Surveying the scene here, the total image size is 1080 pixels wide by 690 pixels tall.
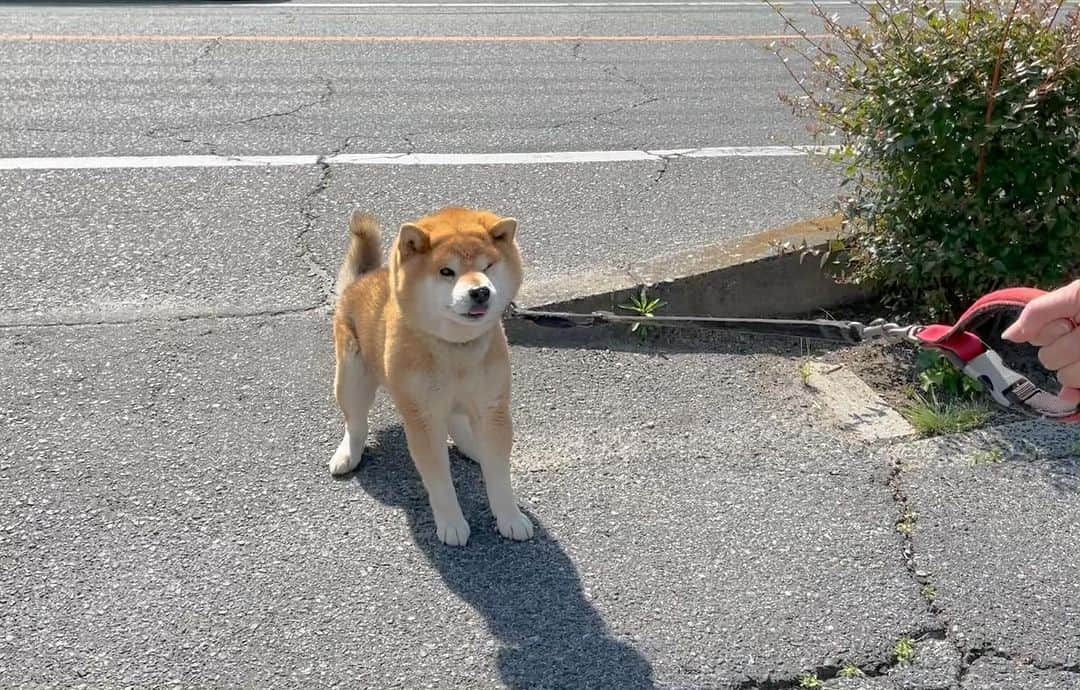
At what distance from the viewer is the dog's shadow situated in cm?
283

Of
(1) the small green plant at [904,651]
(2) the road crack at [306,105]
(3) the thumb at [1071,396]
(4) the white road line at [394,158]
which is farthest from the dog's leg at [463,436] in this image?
(2) the road crack at [306,105]

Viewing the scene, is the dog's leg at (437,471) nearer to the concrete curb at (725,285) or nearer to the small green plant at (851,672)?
the small green plant at (851,672)

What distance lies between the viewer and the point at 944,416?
12.8ft

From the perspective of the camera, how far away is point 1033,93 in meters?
4.01

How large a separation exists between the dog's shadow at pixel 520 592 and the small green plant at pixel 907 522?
0.97 m

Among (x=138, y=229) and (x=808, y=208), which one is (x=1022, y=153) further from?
(x=138, y=229)

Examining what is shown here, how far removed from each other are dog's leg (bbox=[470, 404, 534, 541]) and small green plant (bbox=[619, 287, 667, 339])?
1.33 m

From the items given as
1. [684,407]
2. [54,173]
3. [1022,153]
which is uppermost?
[1022,153]

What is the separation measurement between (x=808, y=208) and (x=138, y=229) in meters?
3.35

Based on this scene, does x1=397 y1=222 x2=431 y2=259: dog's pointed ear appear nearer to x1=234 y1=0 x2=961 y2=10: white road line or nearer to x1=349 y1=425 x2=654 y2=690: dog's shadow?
x1=349 y1=425 x2=654 y2=690: dog's shadow

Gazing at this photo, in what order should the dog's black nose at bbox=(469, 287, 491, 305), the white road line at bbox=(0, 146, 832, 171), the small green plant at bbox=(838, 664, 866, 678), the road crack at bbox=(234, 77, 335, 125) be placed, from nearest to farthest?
the small green plant at bbox=(838, 664, 866, 678), the dog's black nose at bbox=(469, 287, 491, 305), the white road line at bbox=(0, 146, 832, 171), the road crack at bbox=(234, 77, 335, 125)

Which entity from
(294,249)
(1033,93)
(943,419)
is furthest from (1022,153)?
(294,249)

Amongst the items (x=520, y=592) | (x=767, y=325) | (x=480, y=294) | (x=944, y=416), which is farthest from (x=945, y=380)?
Result: (x=480, y=294)

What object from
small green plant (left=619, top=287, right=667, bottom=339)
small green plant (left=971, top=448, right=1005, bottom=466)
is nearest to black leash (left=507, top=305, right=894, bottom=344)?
small green plant (left=619, top=287, right=667, bottom=339)
